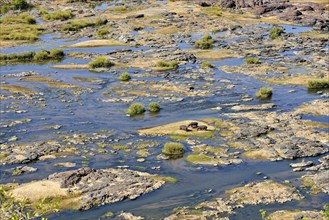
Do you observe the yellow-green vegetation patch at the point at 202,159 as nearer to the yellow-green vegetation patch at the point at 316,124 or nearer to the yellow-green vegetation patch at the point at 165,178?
the yellow-green vegetation patch at the point at 165,178

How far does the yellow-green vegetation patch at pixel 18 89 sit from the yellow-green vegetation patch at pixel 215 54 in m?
21.7

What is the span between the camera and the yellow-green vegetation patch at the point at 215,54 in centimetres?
5766

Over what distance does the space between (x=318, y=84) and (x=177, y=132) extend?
17.7 meters

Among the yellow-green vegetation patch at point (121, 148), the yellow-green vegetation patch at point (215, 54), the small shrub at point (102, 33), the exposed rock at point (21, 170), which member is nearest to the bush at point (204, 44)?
Result: the yellow-green vegetation patch at point (215, 54)

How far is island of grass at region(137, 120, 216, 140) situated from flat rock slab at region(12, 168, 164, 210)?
21.8 feet

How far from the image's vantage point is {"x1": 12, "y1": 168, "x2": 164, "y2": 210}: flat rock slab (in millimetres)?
24781

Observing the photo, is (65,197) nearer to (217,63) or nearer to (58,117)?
(58,117)

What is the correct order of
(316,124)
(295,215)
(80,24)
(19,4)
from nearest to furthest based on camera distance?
(295,215) → (316,124) → (80,24) → (19,4)

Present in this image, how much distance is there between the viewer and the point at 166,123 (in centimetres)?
3634

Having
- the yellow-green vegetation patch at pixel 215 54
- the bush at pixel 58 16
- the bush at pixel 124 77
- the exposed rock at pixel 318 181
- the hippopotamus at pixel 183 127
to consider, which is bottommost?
the exposed rock at pixel 318 181

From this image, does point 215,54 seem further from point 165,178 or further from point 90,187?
point 90,187

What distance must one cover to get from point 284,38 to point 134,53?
71.7 ft

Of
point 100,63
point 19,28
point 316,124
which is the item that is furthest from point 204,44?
point 19,28

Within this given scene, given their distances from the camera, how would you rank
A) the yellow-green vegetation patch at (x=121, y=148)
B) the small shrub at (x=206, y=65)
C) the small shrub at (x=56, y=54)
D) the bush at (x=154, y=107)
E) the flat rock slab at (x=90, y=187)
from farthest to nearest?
the small shrub at (x=56, y=54) → the small shrub at (x=206, y=65) → the bush at (x=154, y=107) → the yellow-green vegetation patch at (x=121, y=148) → the flat rock slab at (x=90, y=187)
